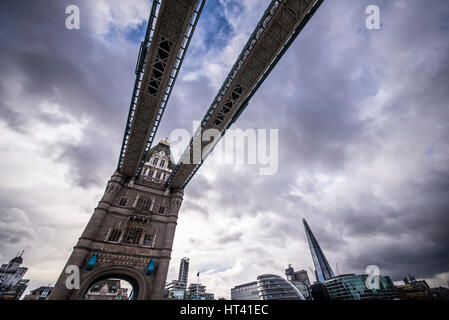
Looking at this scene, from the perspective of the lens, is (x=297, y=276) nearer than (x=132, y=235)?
No

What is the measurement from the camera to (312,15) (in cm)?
1470

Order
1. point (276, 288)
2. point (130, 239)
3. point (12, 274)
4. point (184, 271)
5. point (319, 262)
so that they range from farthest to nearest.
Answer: point (184, 271)
point (319, 262)
point (276, 288)
point (12, 274)
point (130, 239)

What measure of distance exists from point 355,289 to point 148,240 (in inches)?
5202

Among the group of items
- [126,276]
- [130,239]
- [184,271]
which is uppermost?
[184,271]

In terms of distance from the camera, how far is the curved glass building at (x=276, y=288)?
100 metres

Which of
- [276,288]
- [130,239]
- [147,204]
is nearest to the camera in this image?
[130,239]

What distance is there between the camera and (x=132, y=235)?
2575 centimetres

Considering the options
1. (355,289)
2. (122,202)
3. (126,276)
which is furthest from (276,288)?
(122,202)

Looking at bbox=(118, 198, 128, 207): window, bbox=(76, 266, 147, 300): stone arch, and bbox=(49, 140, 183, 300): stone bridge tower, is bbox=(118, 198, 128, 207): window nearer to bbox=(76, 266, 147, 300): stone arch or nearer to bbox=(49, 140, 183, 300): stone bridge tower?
bbox=(49, 140, 183, 300): stone bridge tower

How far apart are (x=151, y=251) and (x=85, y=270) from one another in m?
7.15

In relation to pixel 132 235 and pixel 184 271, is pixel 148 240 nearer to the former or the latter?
pixel 132 235

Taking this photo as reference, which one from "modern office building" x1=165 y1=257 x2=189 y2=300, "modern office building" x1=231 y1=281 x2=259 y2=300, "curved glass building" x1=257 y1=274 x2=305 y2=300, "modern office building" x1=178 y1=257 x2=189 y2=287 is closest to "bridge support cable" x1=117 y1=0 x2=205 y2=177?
"curved glass building" x1=257 y1=274 x2=305 y2=300

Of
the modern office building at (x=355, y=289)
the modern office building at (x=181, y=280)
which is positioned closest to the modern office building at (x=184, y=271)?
the modern office building at (x=181, y=280)
